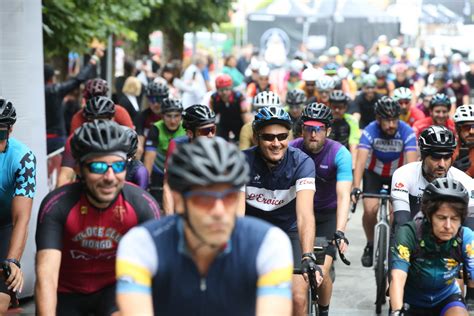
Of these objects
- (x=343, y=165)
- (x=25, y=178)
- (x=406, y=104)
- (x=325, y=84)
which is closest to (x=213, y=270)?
(x=25, y=178)

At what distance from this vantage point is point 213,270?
4.02 meters

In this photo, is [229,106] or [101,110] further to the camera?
[229,106]

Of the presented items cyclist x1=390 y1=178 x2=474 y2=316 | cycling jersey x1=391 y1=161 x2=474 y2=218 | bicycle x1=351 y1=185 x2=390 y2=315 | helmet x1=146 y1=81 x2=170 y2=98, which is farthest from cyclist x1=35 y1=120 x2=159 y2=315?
helmet x1=146 y1=81 x2=170 y2=98

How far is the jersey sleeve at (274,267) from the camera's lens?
4.00m

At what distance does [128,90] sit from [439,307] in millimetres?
9379

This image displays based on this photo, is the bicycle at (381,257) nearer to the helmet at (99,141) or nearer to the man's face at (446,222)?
the man's face at (446,222)

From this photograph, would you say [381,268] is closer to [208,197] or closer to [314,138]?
[314,138]

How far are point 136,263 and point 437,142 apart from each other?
4197 millimetres

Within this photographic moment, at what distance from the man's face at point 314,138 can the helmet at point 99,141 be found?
336 centimetres

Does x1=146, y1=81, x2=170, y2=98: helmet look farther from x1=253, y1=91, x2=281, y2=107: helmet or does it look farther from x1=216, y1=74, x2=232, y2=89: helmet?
x1=216, y1=74, x2=232, y2=89: helmet

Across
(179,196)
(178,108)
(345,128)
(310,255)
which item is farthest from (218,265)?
(345,128)

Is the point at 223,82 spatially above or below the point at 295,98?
above

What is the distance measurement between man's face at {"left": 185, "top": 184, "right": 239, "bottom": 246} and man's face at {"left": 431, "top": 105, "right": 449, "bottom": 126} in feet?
27.7

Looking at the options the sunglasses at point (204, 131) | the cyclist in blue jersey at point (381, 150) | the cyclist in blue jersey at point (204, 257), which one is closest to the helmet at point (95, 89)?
the sunglasses at point (204, 131)
